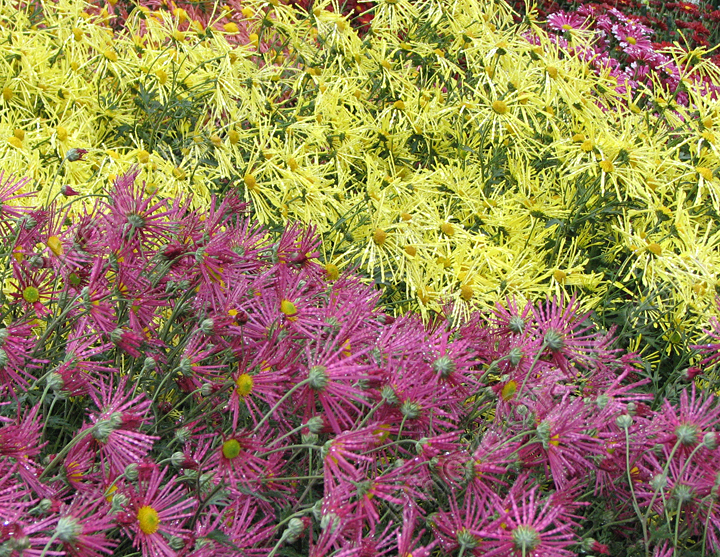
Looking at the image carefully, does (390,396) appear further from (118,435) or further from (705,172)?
(705,172)

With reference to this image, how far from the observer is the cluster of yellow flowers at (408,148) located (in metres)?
2.10

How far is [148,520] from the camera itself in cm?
92

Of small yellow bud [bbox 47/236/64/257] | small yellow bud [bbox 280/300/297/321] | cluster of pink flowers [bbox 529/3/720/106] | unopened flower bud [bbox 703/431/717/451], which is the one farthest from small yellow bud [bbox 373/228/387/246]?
cluster of pink flowers [bbox 529/3/720/106]

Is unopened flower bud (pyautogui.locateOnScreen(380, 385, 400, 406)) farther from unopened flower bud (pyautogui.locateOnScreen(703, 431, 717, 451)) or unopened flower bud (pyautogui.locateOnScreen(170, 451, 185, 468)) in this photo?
unopened flower bud (pyautogui.locateOnScreen(703, 431, 717, 451))

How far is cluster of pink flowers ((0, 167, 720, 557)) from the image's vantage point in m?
0.97

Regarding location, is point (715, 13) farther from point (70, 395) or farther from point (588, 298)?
point (70, 395)

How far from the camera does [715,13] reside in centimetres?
546

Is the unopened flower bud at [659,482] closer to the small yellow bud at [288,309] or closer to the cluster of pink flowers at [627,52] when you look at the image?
the small yellow bud at [288,309]

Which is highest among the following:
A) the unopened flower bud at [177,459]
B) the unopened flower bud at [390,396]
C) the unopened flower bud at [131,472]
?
the unopened flower bud at [390,396]

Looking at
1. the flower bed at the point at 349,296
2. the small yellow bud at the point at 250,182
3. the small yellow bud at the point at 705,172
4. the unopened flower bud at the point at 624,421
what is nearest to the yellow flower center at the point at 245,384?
the flower bed at the point at 349,296

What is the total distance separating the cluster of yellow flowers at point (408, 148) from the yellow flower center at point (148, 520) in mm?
1099

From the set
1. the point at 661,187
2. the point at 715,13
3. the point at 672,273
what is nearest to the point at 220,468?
the point at 672,273

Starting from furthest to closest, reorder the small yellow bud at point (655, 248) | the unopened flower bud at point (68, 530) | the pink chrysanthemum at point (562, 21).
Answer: the pink chrysanthemum at point (562, 21), the small yellow bud at point (655, 248), the unopened flower bud at point (68, 530)

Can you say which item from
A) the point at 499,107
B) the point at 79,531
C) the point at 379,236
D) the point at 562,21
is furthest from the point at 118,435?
the point at 562,21
